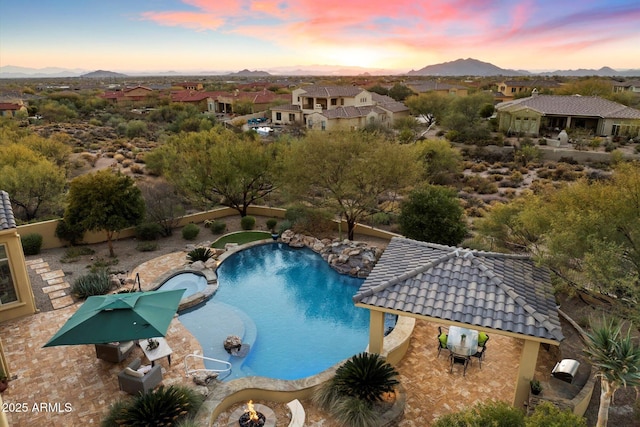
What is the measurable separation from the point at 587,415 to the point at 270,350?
9469mm

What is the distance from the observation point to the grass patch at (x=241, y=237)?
2281 cm

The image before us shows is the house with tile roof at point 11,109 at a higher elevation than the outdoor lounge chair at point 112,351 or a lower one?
higher

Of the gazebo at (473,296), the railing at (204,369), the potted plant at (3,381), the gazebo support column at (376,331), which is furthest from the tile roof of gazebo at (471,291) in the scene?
the potted plant at (3,381)

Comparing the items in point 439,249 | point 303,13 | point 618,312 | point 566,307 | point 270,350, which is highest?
point 303,13

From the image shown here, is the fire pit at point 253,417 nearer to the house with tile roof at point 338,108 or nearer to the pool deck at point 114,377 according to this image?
the pool deck at point 114,377

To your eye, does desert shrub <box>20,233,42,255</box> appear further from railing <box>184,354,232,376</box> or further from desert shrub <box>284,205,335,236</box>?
desert shrub <box>284,205,335,236</box>

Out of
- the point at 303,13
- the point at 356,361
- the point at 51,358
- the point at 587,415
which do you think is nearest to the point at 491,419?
the point at 356,361

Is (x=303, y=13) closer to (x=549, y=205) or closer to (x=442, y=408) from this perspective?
(x=549, y=205)

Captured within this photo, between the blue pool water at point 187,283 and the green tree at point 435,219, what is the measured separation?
10452 millimetres

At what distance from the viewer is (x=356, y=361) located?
10.8 m

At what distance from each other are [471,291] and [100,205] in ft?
55.8

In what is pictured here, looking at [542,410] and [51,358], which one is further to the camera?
[51,358]

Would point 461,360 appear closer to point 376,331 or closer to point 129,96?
point 376,331

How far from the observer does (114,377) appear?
447 inches
